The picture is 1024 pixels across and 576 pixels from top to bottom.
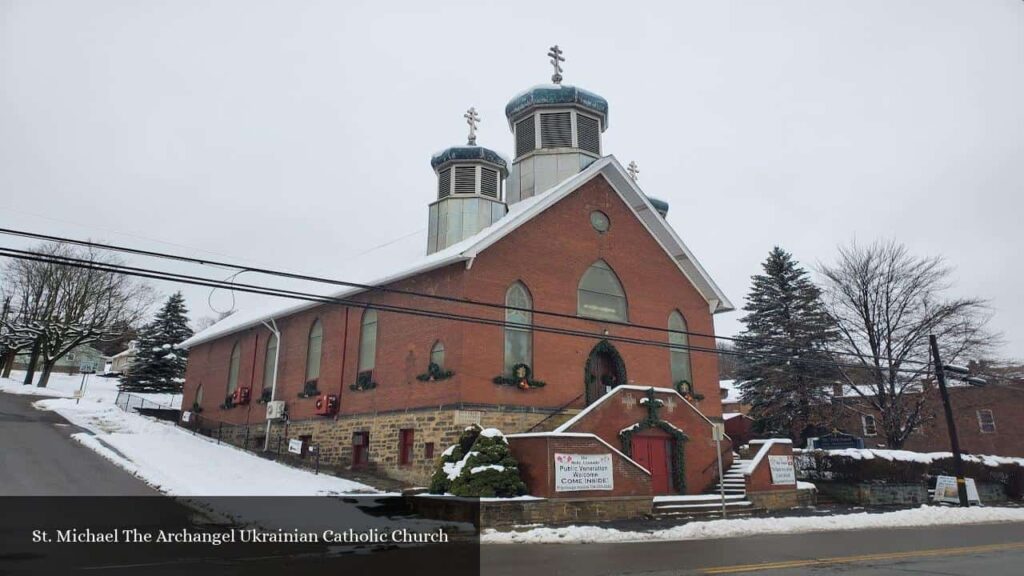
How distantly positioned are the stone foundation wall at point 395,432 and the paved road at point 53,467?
6277 millimetres

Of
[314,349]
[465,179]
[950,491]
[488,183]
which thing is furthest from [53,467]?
[950,491]

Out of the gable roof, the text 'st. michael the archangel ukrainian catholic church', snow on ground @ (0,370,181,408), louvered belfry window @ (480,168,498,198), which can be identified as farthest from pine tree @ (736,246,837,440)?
snow on ground @ (0,370,181,408)

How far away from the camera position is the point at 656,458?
18.7 m

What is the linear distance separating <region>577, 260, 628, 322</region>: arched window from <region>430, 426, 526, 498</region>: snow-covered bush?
22.9 ft

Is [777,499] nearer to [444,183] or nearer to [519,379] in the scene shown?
[519,379]

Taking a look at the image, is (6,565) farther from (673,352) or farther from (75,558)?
(673,352)

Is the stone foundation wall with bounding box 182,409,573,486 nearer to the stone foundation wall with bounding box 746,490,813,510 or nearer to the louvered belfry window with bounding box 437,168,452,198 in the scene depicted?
the stone foundation wall with bounding box 746,490,813,510

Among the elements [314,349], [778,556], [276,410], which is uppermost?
[314,349]

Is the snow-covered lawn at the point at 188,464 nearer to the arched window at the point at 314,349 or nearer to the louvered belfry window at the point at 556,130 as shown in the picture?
the arched window at the point at 314,349

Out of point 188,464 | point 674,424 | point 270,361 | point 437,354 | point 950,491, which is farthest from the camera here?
point 270,361

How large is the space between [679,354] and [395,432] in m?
10.7

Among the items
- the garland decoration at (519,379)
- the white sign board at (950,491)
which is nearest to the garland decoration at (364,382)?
the garland decoration at (519,379)

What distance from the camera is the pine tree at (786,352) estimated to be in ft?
98.7

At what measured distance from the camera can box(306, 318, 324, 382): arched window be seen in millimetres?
24469
